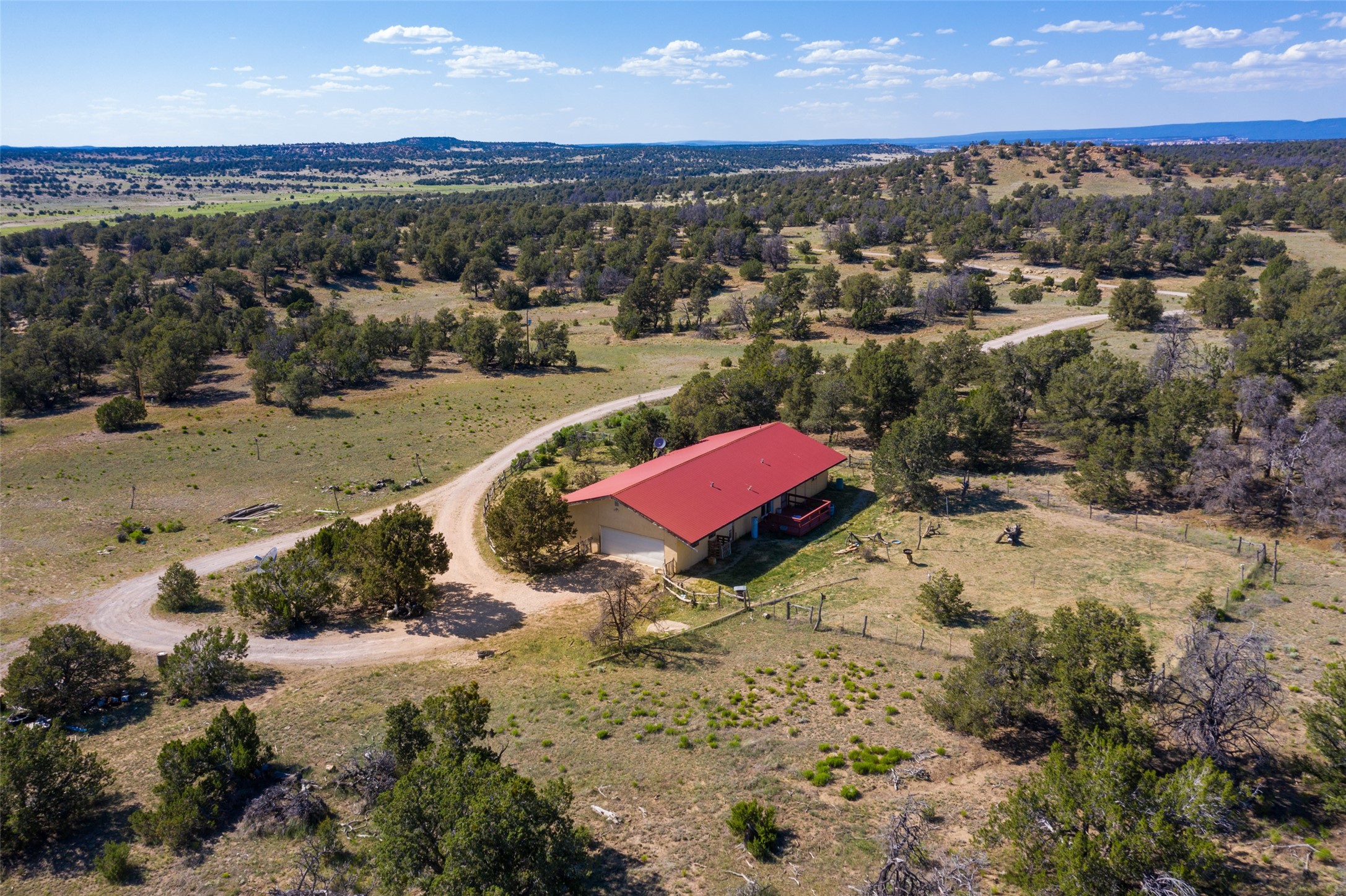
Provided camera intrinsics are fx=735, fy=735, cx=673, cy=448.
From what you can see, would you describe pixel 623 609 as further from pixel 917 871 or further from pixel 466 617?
pixel 917 871

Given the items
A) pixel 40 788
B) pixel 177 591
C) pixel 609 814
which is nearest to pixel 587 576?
pixel 609 814

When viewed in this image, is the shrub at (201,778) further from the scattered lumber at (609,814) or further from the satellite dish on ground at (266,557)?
the satellite dish on ground at (266,557)

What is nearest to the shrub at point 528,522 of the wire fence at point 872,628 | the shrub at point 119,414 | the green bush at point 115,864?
the wire fence at point 872,628

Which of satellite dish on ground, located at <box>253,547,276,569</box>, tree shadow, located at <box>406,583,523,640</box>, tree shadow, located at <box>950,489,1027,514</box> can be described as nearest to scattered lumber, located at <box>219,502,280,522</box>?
satellite dish on ground, located at <box>253,547,276,569</box>

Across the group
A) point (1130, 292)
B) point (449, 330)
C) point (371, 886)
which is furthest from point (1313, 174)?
point (371, 886)

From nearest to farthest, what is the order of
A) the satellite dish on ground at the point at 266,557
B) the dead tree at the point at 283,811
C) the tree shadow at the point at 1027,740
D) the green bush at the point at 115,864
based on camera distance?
the green bush at the point at 115,864 → the dead tree at the point at 283,811 → the tree shadow at the point at 1027,740 → the satellite dish on ground at the point at 266,557

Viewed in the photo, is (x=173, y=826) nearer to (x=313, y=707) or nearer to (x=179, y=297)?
(x=313, y=707)
